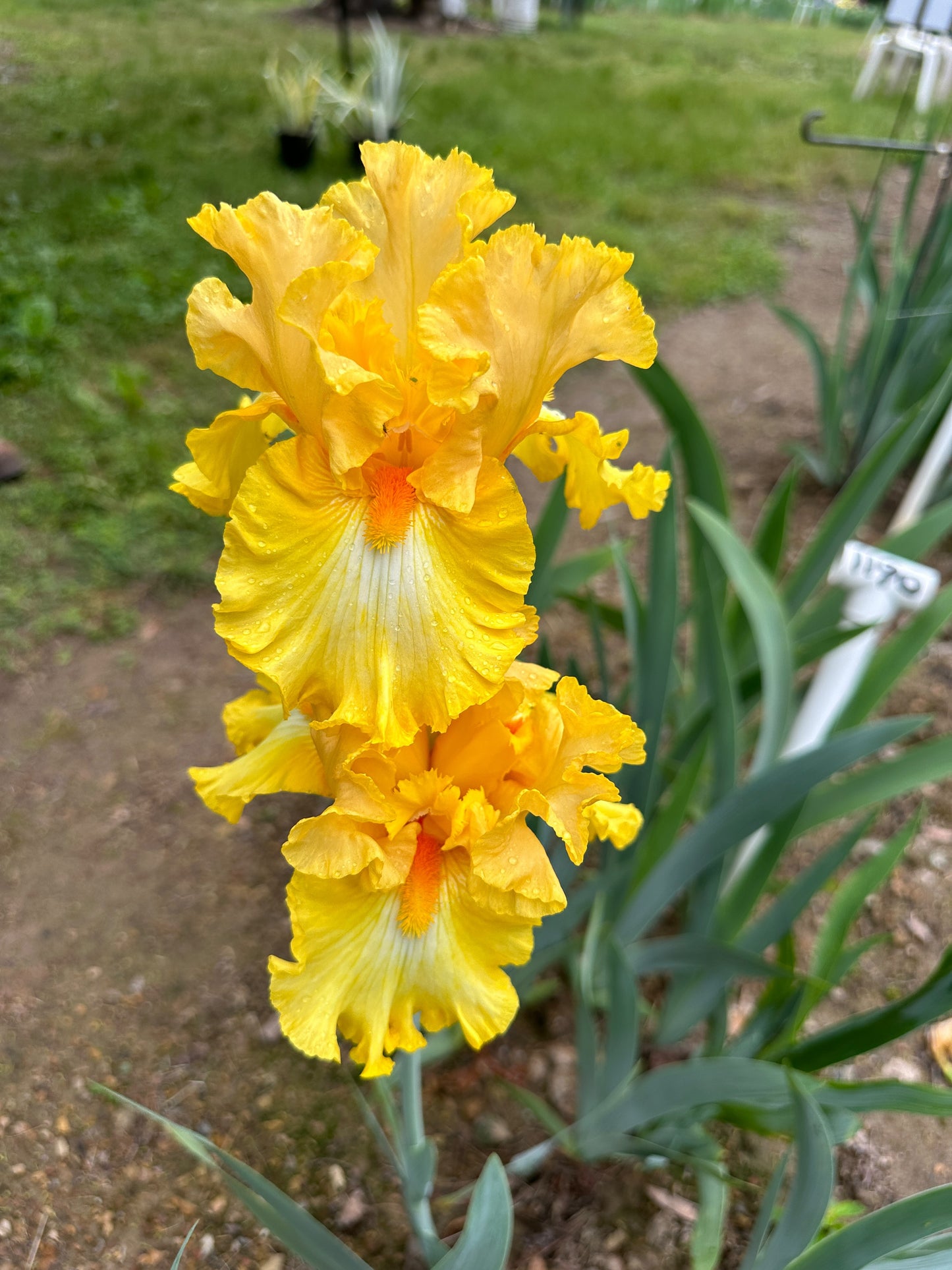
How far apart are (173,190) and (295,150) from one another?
3.03 ft

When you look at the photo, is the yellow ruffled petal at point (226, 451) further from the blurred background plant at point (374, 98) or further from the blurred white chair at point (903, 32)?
the blurred background plant at point (374, 98)

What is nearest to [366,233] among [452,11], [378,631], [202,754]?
[378,631]

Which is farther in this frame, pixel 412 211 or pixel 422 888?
pixel 422 888

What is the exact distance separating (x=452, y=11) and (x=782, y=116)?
16.2 ft

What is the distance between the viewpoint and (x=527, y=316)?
27.8 inches

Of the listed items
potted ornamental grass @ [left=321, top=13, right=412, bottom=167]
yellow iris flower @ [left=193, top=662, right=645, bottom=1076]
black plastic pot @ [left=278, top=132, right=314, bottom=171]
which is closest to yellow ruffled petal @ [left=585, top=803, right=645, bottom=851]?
yellow iris flower @ [left=193, top=662, right=645, bottom=1076]

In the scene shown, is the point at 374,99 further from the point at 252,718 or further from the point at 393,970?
the point at 393,970

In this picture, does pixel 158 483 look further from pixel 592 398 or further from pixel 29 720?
pixel 592 398

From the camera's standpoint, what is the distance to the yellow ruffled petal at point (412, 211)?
0.73 m

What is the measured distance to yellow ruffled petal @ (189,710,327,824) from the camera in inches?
36.8

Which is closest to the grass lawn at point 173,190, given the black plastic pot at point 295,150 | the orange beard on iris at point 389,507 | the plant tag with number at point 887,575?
the black plastic pot at point 295,150

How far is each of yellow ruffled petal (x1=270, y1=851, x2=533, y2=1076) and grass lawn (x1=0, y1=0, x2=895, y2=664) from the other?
213 cm

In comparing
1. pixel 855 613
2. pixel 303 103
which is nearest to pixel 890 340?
pixel 855 613

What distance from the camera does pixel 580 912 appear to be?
1436 millimetres
